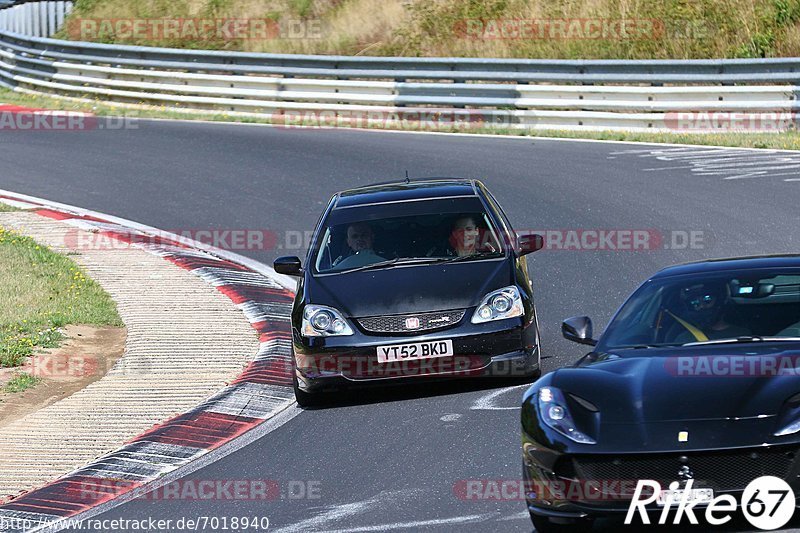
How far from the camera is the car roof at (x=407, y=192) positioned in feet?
36.8

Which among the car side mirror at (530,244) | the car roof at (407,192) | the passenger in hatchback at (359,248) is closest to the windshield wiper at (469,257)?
the car side mirror at (530,244)

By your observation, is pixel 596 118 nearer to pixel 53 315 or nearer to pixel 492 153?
pixel 492 153

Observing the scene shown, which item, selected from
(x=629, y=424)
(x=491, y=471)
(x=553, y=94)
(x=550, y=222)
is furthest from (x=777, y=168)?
(x=629, y=424)

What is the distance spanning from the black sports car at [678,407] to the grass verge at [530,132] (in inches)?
529

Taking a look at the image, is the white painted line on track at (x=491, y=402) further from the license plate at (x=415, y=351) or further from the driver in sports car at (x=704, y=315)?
the driver in sports car at (x=704, y=315)

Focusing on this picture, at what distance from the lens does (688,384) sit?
636 cm

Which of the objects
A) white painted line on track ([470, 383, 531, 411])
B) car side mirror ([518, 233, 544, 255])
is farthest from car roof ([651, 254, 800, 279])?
car side mirror ([518, 233, 544, 255])

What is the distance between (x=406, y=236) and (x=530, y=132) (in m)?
13.0

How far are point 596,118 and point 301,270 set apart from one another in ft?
43.6

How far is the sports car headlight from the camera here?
6.19 meters

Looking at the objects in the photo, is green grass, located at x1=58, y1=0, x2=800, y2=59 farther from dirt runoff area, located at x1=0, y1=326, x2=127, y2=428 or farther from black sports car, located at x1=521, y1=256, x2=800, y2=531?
black sports car, located at x1=521, y1=256, x2=800, y2=531

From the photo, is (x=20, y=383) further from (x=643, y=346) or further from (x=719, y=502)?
(x=719, y=502)

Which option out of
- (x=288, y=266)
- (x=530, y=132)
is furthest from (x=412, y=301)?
(x=530, y=132)

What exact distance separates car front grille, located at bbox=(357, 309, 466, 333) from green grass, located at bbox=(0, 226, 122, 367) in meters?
3.65
